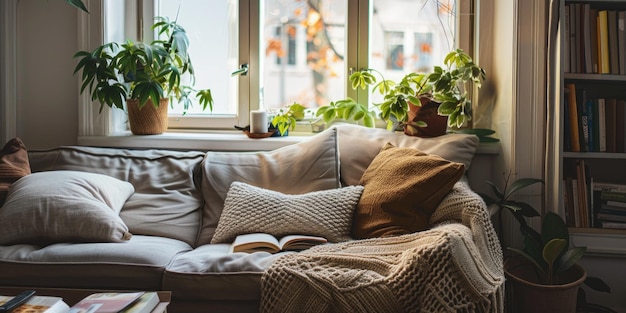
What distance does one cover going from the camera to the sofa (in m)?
2.08

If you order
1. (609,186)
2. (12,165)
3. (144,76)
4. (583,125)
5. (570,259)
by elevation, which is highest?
(144,76)

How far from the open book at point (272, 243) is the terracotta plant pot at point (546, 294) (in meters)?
0.80

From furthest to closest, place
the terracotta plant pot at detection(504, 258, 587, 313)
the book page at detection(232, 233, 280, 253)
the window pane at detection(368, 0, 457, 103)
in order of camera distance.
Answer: the window pane at detection(368, 0, 457, 103) → the terracotta plant pot at detection(504, 258, 587, 313) → the book page at detection(232, 233, 280, 253)

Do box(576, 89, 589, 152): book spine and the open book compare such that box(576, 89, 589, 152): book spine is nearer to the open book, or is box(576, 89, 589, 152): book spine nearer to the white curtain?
the white curtain

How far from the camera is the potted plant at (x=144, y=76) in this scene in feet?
10.4

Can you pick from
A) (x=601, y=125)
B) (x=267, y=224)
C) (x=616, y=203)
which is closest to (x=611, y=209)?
(x=616, y=203)

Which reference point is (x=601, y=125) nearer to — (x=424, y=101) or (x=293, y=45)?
(x=424, y=101)

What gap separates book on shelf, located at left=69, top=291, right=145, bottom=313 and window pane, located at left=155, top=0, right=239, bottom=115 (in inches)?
73.7

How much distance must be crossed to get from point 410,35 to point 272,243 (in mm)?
1487

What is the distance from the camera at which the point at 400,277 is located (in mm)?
2039

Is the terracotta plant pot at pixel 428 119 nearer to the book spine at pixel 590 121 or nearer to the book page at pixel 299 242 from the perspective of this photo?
the book spine at pixel 590 121

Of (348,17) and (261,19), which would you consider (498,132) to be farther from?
(261,19)

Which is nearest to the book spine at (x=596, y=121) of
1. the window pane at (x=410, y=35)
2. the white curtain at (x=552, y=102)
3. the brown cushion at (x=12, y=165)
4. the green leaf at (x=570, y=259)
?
the white curtain at (x=552, y=102)

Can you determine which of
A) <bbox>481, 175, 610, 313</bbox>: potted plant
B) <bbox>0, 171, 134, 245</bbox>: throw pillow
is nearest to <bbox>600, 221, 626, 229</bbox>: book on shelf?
<bbox>481, 175, 610, 313</bbox>: potted plant
